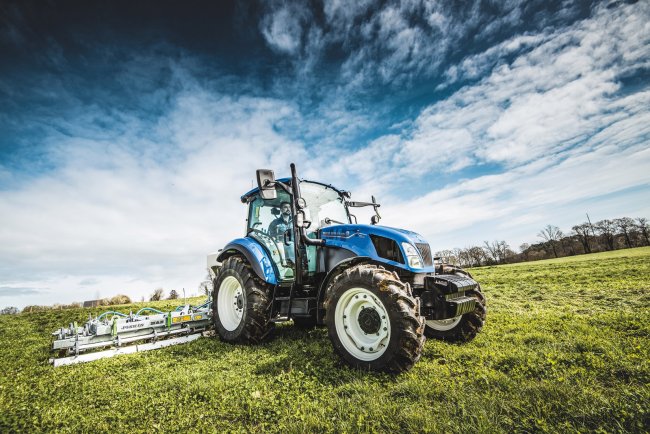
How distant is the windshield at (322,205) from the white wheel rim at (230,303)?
195 centimetres

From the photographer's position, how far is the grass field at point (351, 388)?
259cm

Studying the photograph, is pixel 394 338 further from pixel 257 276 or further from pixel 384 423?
pixel 257 276

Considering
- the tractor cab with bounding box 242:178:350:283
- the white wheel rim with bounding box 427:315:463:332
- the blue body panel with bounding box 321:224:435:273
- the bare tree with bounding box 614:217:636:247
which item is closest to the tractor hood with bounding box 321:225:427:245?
the blue body panel with bounding box 321:224:435:273

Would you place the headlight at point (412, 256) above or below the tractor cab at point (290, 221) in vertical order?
below

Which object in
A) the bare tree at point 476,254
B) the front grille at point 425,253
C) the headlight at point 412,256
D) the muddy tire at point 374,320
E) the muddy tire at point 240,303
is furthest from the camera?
the bare tree at point 476,254

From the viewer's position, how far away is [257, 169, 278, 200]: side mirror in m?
4.82

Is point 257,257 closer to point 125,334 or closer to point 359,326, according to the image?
point 359,326

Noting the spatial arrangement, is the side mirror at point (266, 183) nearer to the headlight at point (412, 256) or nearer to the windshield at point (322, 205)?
the windshield at point (322, 205)

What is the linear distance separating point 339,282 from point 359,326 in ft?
1.98

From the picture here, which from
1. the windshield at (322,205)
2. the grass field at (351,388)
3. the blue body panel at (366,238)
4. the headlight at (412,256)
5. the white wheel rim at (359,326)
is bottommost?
the grass field at (351,388)

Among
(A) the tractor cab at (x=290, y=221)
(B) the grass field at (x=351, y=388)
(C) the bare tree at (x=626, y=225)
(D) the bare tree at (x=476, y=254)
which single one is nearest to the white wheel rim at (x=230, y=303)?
(B) the grass field at (x=351, y=388)

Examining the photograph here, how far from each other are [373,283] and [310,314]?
1.65 m

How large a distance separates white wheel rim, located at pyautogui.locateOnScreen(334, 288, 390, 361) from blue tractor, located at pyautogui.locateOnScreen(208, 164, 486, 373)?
0.04 ft

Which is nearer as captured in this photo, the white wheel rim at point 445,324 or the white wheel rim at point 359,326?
the white wheel rim at point 359,326
